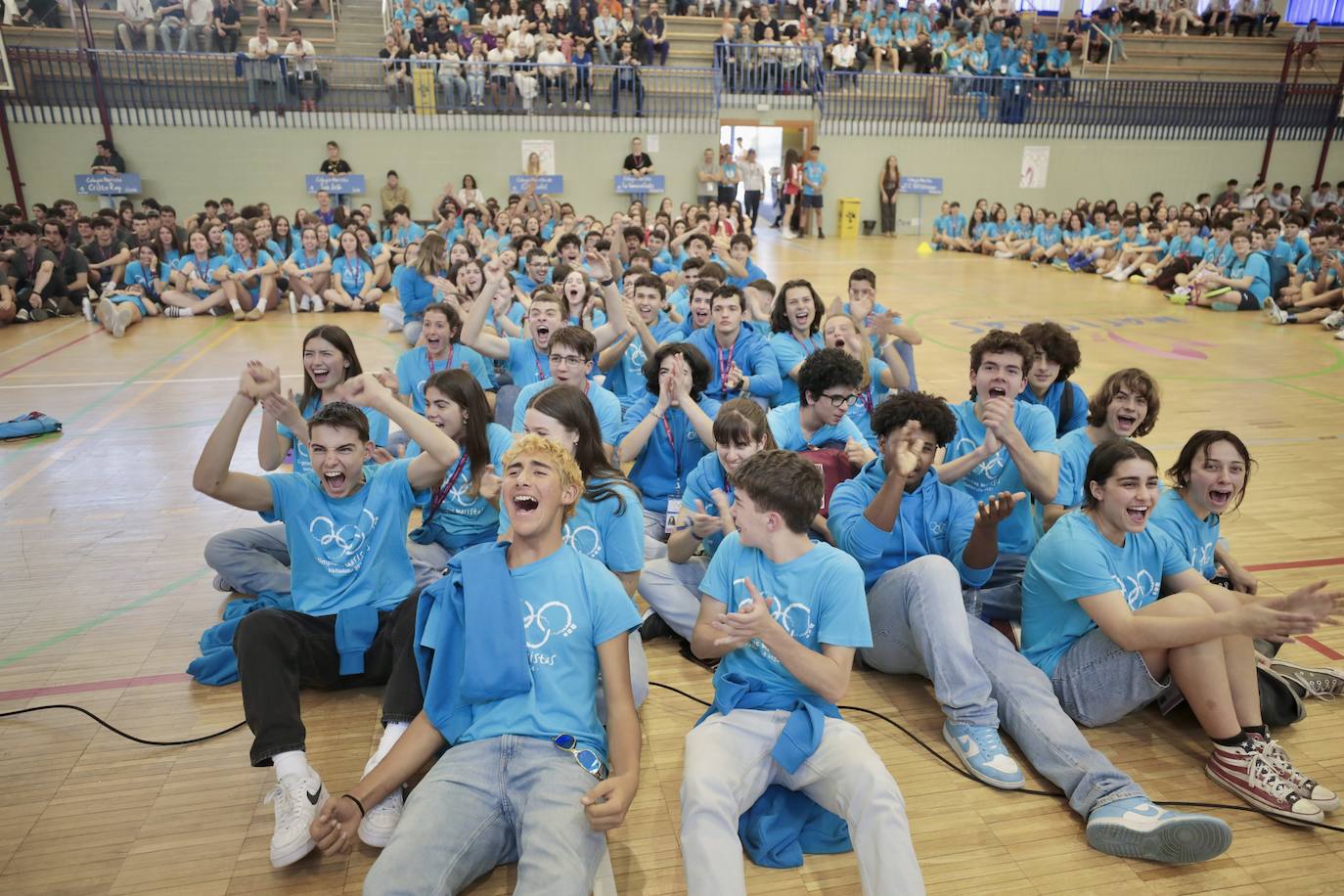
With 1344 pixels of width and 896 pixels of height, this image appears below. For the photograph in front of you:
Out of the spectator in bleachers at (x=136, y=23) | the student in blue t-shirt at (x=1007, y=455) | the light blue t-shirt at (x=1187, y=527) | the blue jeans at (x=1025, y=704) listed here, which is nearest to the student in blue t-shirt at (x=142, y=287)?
the spectator in bleachers at (x=136, y=23)

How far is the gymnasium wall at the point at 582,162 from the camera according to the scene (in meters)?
17.9

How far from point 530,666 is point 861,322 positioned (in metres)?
4.44

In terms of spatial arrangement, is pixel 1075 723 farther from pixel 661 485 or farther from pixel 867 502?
pixel 661 485

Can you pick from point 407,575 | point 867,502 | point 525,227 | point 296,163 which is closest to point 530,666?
point 407,575

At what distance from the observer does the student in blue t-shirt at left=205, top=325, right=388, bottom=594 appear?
165 inches

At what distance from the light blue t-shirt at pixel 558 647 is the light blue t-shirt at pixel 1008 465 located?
208cm

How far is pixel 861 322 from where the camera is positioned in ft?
21.0

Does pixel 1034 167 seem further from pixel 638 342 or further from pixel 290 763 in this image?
pixel 290 763

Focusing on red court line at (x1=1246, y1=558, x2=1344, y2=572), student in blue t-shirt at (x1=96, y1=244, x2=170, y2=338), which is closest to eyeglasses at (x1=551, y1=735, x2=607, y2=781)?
red court line at (x1=1246, y1=558, x2=1344, y2=572)

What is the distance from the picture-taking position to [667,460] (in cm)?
474

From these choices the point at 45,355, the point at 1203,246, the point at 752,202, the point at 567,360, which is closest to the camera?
the point at 567,360

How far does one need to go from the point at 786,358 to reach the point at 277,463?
10.9 feet

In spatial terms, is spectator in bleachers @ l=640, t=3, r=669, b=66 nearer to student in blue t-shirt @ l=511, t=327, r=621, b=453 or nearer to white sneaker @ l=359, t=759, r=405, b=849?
student in blue t-shirt @ l=511, t=327, r=621, b=453

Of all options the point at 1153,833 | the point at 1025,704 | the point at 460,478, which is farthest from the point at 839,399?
the point at 1153,833
